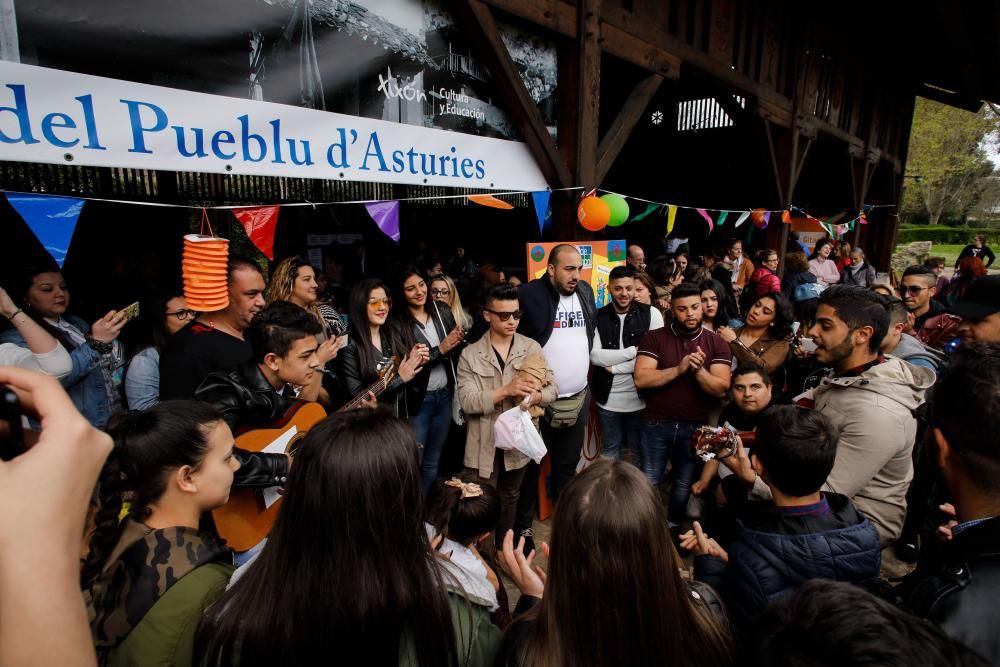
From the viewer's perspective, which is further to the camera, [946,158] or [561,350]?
[946,158]

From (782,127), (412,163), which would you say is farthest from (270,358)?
(782,127)

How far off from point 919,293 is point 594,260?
2.66 metres

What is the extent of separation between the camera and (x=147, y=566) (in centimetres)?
120

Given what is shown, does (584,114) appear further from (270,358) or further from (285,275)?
(270,358)

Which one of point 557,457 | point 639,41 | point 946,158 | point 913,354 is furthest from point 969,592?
point 946,158

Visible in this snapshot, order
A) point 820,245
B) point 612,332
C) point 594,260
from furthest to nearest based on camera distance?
1. point 820,245
2. point 594,260
3. point 612,332

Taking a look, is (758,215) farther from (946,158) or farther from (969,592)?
(946,158)

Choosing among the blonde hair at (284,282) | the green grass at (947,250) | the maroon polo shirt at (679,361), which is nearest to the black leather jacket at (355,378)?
the blonde hair at (284,282)

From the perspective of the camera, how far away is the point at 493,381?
314 centimetres

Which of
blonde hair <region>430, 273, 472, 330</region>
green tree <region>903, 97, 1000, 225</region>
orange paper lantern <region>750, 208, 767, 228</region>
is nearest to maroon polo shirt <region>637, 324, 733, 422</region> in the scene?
blonde hair <region>430, 273, 472, 330</region>

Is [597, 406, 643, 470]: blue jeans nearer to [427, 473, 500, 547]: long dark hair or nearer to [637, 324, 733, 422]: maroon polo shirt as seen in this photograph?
[637, 324, 733, 422]: maroon polo shirt

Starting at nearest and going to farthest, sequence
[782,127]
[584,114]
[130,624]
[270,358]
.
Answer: [130,624] < [270,358] < [584,114] < [782,127]

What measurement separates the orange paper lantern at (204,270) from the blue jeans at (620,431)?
2697 millimetres

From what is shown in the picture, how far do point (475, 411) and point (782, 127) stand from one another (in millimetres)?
7391
